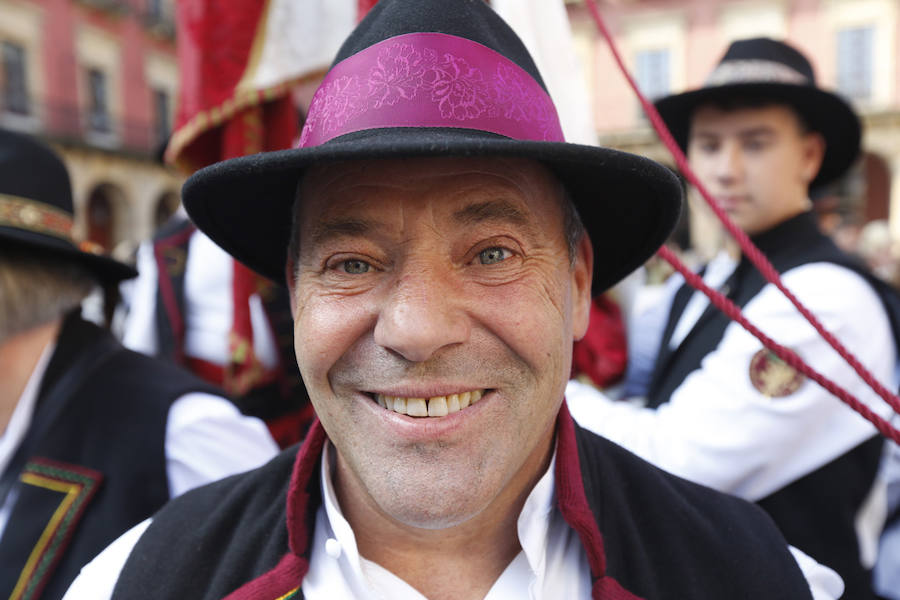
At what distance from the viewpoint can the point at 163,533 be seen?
4.24 ft

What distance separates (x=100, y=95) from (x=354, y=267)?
73.0ft

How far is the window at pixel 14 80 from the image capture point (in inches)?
667

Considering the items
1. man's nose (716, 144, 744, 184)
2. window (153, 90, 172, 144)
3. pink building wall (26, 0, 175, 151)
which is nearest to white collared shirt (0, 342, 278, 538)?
man's nose (716, 144, 744, 184)

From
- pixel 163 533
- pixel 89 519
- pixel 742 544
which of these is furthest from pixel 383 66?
pixel 89 519

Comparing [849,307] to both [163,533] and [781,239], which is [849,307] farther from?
[163,533]

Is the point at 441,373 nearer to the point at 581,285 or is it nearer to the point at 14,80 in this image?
the point at 581,285

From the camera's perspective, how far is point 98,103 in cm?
1992

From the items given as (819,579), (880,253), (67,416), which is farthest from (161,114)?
(819,579)

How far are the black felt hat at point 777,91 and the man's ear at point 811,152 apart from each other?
0.03 metres

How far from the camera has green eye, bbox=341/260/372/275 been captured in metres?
1.17

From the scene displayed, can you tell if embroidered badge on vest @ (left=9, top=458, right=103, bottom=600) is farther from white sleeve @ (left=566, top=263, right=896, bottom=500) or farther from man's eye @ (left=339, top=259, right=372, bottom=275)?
white sleeve @ (left=566, top=263, right=896, bottom=500)

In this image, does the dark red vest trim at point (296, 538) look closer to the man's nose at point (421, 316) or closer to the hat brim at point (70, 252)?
A: the man's nose at point (421, 316)

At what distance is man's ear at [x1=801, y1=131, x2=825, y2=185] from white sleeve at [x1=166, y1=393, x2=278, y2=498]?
1.97 m

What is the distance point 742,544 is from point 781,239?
1089mm
